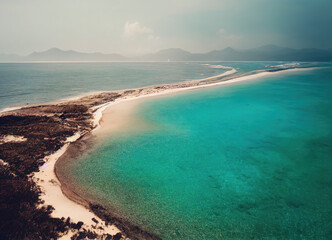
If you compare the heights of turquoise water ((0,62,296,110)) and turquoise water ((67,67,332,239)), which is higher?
turquoise water ((0,62,296,110))

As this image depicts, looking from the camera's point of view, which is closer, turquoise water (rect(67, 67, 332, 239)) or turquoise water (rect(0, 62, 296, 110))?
turquoise water (rect(67, 67, 332, 239))

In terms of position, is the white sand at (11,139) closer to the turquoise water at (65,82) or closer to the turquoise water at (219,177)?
the turquoise water at (219,177)

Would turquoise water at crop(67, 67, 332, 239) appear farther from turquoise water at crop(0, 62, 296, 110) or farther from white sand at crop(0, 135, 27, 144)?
turquoise water at crop(0, 62, 296, 110)

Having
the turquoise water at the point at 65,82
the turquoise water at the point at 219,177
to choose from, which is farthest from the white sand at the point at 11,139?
the turquoise water at the point at 65,82

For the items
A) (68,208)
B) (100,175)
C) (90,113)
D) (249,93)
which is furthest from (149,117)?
(249,93)

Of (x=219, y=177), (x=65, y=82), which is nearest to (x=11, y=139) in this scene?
(x=219, y=177)

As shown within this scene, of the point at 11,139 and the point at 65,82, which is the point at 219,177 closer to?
the point at 11,139

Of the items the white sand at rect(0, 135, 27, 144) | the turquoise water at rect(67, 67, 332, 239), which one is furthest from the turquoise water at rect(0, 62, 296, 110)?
the turquoise water at rect(67, 67, 332, 239)

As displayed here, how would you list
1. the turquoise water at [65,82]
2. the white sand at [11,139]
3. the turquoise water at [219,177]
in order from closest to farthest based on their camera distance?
the turquoise water at [219,177] → the white sand at [11,139] → the turquoise water at [65,82]
